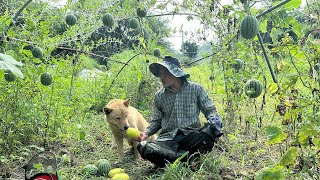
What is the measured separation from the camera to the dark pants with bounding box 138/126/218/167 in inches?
157

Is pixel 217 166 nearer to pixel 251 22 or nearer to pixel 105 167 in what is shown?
pixel 105 167

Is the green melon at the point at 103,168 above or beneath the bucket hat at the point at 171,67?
beneath

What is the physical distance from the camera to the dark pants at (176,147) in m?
3.99

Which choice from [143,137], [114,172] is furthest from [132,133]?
[114,172]

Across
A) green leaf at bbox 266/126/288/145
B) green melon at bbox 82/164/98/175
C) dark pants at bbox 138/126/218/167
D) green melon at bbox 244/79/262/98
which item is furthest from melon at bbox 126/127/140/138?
green leaf at bbox 266/126/288/145

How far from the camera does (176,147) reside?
4.08 m

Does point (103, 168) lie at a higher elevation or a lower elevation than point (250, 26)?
lower

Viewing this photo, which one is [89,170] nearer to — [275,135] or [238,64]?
[238,64]

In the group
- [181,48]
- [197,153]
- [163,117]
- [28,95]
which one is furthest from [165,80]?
[181,48]

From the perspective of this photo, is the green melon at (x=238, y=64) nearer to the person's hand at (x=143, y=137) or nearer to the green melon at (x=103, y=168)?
the person's hand at (x=143, y=137)

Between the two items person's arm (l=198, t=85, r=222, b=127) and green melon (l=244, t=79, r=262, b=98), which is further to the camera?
person's arm (l=198, t=85, r=222, b=127)

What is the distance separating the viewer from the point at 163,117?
448 cm

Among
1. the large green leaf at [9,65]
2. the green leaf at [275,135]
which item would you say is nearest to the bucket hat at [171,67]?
the green leaf at [275,135]

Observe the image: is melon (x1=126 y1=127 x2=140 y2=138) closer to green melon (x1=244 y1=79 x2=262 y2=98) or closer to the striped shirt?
the striped shirt
